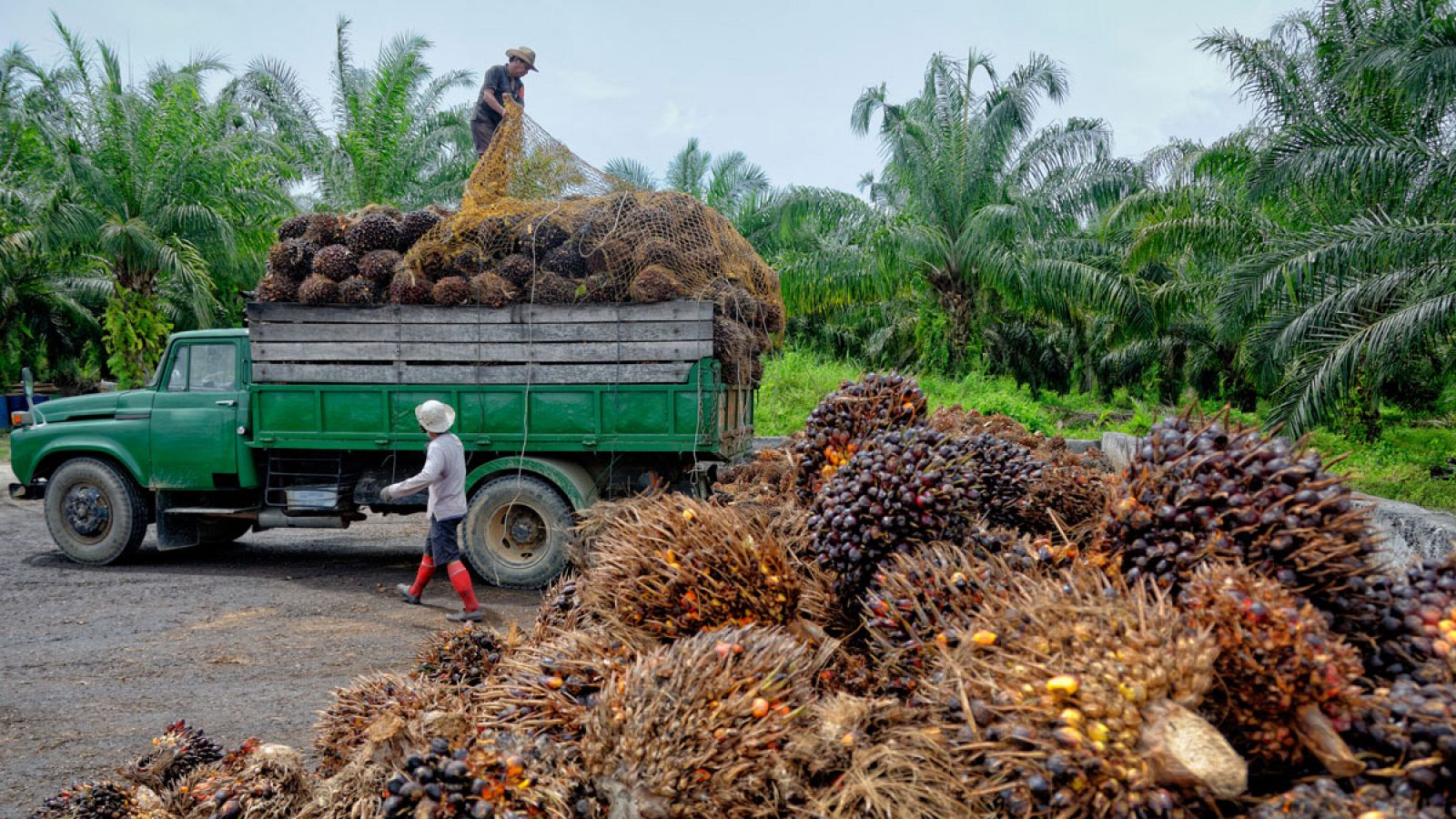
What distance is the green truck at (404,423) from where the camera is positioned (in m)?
7.50

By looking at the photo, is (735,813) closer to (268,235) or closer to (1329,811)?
(1329,811)

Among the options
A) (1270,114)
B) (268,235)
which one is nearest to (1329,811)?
(1270,114)

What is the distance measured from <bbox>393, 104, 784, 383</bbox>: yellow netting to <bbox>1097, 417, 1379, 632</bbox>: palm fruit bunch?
5529 millimetres

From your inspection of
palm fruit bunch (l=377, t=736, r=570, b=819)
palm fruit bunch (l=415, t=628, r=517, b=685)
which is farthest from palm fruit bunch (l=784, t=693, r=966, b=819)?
palm fruit bunch (l=415, t=628, r=517, b=685)

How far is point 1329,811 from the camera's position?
59.2 inches

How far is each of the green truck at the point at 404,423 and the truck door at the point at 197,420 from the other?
0.6 inches

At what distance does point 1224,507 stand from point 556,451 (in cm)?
619

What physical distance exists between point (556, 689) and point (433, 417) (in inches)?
191

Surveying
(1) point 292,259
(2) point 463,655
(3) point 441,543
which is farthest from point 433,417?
(2) point 463,655

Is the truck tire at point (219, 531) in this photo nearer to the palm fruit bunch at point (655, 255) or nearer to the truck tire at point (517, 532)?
the truck tire at point (517, 532)

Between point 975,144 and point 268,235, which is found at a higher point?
point 975,144

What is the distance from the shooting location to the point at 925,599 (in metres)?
2.24

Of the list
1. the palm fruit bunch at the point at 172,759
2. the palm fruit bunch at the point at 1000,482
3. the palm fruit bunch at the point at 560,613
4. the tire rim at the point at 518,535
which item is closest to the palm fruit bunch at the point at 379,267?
the tire rim at the point at 518,535

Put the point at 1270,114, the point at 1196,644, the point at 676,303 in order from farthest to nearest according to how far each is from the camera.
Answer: the point at 1270,114 < the point at 676,303 < the point at 1196,644
